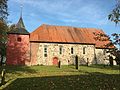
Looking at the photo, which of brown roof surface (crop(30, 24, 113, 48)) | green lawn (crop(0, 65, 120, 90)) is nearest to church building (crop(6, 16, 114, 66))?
brown roof surface (crop(30, 24, 113, 48))

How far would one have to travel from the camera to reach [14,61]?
42.8 metres

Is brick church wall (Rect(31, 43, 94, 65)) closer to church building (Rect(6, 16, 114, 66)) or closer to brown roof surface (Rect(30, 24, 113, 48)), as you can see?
church building (Rect(6, 16, 114, 66))

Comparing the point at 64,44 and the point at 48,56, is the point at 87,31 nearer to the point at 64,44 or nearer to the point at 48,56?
the point at 64,44

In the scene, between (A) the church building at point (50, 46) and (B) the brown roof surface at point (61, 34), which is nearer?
(A) the church building at point (50, 46)

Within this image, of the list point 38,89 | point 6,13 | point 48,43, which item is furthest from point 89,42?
point 38,89

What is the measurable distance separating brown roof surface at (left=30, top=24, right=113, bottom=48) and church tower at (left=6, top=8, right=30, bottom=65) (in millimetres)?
1939

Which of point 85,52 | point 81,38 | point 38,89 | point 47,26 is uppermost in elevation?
point 47,26

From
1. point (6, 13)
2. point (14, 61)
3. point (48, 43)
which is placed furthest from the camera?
point (48, 43)

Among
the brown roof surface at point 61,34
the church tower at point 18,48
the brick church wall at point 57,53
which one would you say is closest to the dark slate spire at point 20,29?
the church tower at point 18,48

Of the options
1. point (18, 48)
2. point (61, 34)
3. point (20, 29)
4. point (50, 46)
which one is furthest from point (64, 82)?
point (61, 34)

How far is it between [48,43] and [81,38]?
8443mm

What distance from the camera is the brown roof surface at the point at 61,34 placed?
46.5 metres

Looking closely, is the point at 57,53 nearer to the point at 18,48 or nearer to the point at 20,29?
the point at 18,48

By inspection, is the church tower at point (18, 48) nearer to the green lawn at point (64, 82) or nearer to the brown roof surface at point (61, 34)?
the brown roof surface at point (61, 34)
